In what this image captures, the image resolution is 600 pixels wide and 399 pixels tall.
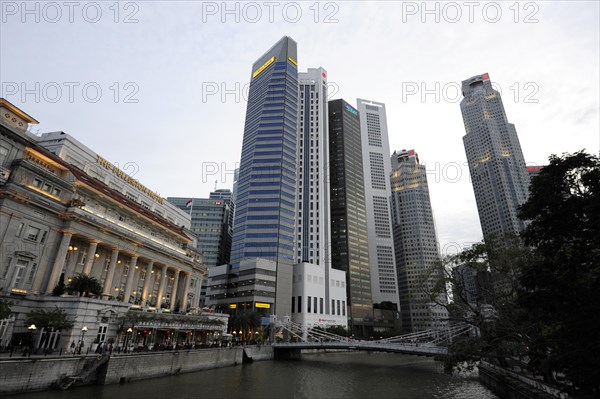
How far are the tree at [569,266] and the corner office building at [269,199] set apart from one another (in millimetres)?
104090

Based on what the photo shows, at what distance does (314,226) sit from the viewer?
15700cm

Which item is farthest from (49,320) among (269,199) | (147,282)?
(269,199)

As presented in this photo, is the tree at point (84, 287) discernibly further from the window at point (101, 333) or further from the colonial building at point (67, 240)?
the window at point (101, 333)

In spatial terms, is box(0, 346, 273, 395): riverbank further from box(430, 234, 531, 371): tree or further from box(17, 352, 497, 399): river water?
box(430, 234, 531, 371): tree

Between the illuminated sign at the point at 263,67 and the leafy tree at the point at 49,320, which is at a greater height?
the illuminated sign at the point at 263,67

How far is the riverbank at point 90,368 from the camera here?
29.9m

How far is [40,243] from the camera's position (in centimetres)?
4925

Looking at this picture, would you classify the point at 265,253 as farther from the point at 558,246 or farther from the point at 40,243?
the point at 558,246

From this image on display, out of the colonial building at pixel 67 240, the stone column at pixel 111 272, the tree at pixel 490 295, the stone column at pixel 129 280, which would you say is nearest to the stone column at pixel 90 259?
the colonial building at pixel 67 240

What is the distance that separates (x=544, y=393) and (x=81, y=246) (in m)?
66.7

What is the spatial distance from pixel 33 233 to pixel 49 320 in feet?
51.6

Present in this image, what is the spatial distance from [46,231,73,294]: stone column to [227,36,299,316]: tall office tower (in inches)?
2868

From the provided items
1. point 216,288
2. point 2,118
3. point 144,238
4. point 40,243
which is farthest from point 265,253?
point 2,118

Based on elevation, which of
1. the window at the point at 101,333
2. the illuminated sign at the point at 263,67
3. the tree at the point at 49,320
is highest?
the illuminated sign at the point at 263,67
